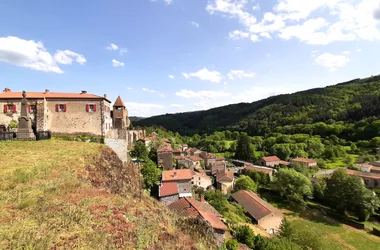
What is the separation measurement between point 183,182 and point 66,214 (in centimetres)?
2709

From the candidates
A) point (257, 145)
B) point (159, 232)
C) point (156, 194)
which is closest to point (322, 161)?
point (257, 145)

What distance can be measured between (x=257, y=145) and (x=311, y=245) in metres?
86.5

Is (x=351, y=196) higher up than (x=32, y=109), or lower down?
lower down

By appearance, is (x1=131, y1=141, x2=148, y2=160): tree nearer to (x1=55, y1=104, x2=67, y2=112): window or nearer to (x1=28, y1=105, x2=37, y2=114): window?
(x1=55, y1=104, x2=67, y2=112): window

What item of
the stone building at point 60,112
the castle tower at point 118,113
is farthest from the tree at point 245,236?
the castle tower at point 118,113

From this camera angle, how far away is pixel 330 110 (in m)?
130

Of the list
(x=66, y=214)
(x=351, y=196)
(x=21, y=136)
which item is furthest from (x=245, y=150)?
(x=66, y=214)

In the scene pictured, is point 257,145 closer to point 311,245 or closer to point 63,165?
point 311,245

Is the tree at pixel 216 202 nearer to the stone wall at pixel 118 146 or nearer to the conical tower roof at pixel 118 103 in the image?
the stone wall at pixel 118 146

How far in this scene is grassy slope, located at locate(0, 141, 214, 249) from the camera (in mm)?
6512

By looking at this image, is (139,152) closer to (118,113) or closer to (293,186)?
(118,113)

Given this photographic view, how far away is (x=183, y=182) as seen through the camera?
34125 millimetres

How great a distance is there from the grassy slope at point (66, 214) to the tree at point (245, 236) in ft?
39.9

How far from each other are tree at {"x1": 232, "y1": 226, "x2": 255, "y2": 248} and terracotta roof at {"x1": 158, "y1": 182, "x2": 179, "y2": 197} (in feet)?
36.8
